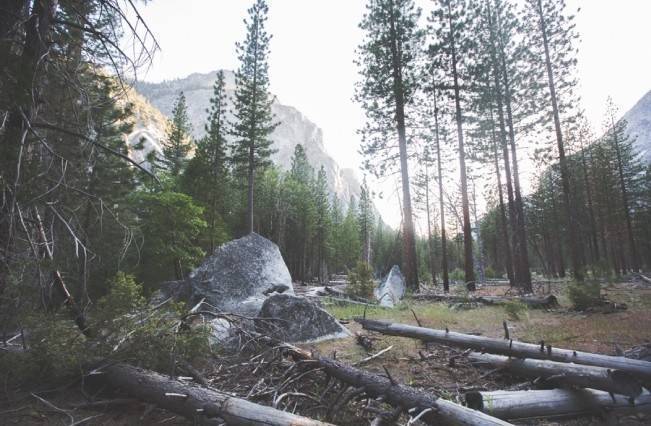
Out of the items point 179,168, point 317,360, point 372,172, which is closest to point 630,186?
point 372,172

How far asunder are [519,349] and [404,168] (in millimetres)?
12233

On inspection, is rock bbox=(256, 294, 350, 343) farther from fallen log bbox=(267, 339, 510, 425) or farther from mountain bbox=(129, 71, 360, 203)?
mountain bbox=(129, 71, 360, 203)

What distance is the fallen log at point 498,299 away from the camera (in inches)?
420

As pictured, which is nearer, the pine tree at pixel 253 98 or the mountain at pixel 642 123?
the pine tree at pixel 253 98

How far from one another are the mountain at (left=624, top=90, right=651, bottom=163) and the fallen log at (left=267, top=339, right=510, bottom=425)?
98691mm

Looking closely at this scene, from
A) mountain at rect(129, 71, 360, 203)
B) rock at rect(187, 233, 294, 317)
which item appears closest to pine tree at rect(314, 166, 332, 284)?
rock at rect(187, 233, 294, 317)

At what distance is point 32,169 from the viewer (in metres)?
3.05

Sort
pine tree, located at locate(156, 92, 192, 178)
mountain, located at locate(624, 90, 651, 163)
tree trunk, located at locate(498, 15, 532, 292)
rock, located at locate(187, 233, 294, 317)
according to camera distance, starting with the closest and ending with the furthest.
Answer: rock, located at locate(187, 233, 294, 317)
tree trunk, located at locate(498, 15, 532, 292)
pine tree, located at locate(156, 92, 192, 178)
mountain, located at locate(624, 90, 651, 163)

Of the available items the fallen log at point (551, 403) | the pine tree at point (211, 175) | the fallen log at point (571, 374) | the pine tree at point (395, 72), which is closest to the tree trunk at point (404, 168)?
the pine tree at point (395, 72)

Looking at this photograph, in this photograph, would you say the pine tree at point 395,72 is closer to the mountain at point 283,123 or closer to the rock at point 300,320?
the rock at point 300,320

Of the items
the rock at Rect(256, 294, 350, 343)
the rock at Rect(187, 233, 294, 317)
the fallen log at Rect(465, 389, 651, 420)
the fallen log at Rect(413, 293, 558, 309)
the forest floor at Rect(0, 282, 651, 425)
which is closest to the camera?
the forest floor at Rect(0, 282, 651, 425)

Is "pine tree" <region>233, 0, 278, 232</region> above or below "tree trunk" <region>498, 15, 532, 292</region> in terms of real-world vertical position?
above

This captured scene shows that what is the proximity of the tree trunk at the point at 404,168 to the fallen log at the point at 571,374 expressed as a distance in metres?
10.8

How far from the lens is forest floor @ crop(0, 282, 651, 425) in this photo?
3273mm
